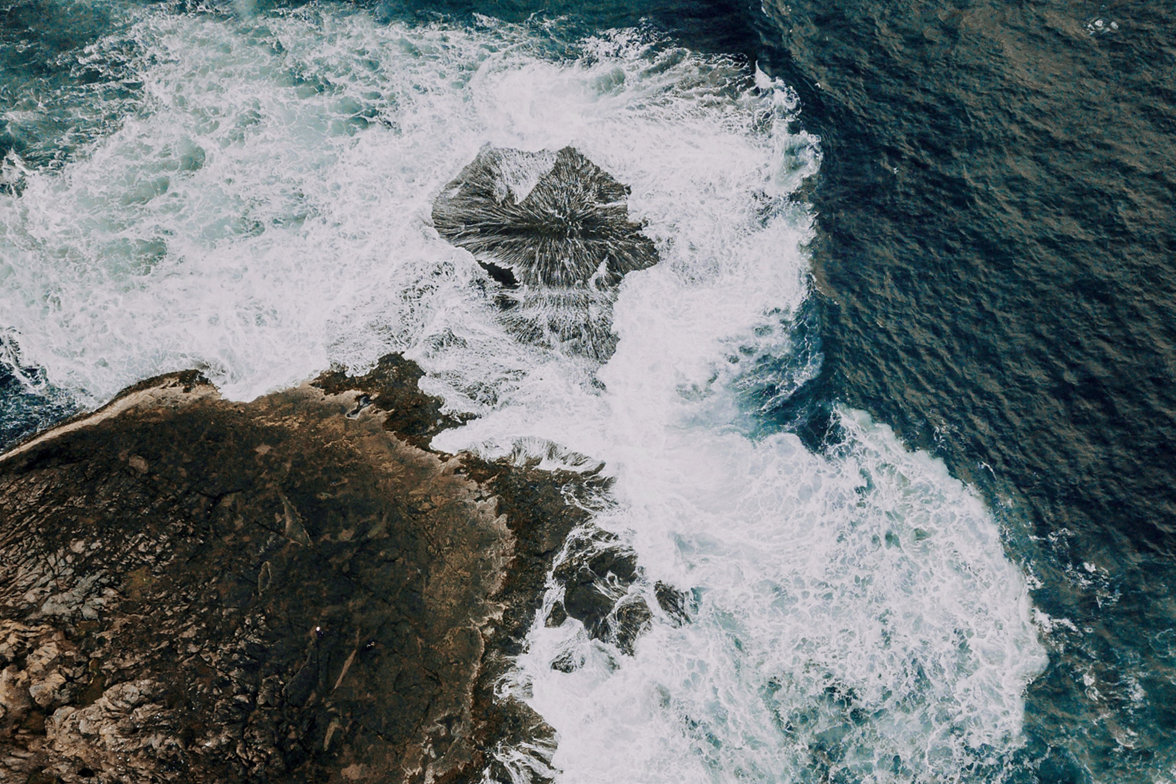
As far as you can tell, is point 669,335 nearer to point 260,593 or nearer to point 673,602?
point 673,602

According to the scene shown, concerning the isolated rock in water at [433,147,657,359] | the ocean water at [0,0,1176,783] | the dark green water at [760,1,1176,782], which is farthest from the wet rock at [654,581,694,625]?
the dark green water at [760,1,1176,782]

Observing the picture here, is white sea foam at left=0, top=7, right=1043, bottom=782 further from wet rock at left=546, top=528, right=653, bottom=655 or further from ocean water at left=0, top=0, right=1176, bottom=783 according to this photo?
wet rock at left=546, top=528, right=653, bottom=655

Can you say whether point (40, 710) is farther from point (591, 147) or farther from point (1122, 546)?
point (1122, 546)

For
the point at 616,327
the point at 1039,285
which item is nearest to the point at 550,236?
the point at 616,327

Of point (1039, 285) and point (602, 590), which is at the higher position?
point (1039, 285)

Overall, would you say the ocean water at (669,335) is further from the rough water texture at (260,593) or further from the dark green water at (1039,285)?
the rough water texture at (260,593)

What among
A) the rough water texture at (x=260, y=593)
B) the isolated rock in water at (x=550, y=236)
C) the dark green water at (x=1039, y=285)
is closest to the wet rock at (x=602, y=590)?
the rough water texture at (x=260, y=593)
